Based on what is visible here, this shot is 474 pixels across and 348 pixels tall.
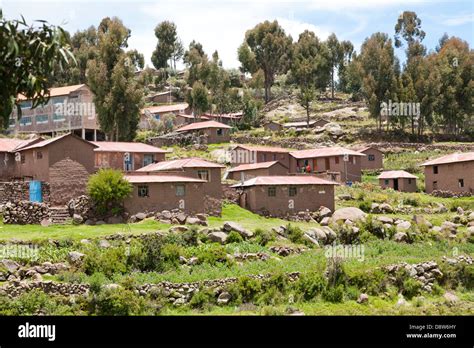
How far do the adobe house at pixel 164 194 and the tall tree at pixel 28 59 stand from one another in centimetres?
2527

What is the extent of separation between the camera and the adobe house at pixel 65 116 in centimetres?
6300

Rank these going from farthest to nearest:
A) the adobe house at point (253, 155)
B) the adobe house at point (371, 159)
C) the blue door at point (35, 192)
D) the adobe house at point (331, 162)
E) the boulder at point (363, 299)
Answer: the adobe house at point (371, 159) < the adobe house at point (253, 155) < the adobe house at point (331, 162) < the blue door at point (35, 192) < the boulder at point (363, 299)

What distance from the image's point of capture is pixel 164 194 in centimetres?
3969

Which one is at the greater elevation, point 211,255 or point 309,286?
point 211,255

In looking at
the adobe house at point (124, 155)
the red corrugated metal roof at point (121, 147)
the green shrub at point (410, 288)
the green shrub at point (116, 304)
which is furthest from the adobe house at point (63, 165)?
the green shrub at point (410, 288)

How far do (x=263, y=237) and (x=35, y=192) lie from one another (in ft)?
44.3

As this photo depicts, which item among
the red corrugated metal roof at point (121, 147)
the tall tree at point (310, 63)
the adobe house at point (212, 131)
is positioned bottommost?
the red corrugated metal roof at point (121, 147)

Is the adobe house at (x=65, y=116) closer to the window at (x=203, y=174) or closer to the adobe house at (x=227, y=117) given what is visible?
the window at (x=203, y=174)

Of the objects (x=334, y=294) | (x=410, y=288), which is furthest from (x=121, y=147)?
(x=410, y=288)

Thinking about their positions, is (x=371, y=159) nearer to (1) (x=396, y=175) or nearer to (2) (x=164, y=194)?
(1) (x=396, y=175)

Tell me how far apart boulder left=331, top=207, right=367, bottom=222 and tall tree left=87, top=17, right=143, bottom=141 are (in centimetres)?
2210

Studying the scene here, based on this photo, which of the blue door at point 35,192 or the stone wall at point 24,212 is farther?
the blue door at point 35,192
